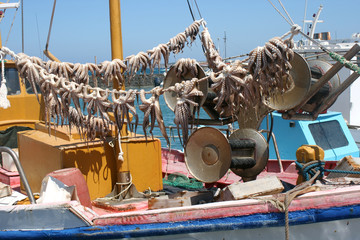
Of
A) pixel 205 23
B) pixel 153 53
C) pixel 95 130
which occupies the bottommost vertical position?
pixel 95 130

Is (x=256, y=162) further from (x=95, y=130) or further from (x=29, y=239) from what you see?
(x=29, y=239)

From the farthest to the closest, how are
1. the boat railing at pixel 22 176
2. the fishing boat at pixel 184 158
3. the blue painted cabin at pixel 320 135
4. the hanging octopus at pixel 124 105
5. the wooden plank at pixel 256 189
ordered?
the blue painted cabin at pixel 320 135
the hanging octopus at pixel 124 105
the boat railing at pixel 22 176
the wooden plank at pixel 256 189
the fishing boat at pixel 184 158

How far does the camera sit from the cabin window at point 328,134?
14.7 metres

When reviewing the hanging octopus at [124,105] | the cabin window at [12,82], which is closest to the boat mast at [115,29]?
the hanging octopus at [124,105]

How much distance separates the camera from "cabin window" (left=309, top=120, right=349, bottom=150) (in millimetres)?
14703

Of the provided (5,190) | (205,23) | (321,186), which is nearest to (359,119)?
(205,23)

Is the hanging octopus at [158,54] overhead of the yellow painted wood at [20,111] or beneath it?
overhead

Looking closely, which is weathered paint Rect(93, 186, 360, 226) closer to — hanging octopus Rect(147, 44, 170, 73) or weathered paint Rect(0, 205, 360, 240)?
weathered paint Rect(0, 205, 360, 240)

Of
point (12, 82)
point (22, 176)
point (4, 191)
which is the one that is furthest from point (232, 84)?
point (12, 82)

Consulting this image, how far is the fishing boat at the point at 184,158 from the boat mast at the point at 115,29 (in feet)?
0.05

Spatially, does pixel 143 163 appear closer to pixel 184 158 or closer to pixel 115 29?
pixel 184 158

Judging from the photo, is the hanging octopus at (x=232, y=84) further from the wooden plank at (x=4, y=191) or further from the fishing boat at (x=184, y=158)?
the wooden plank at (x=4, y=191)

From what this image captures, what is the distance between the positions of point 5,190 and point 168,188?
2637 mm

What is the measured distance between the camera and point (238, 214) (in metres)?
4.37
